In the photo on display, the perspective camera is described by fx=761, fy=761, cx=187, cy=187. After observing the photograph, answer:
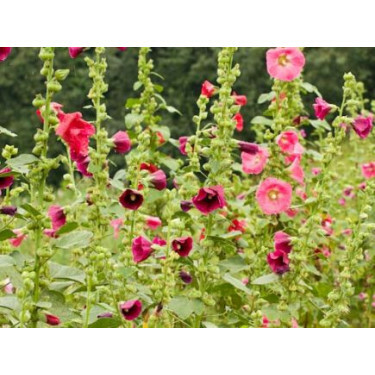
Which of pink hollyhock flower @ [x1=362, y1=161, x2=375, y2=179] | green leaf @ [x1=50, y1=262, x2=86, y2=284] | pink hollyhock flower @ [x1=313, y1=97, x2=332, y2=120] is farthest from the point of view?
pink hollyhock flower @ [x1=362, y1=161, x2=375, y2=179]

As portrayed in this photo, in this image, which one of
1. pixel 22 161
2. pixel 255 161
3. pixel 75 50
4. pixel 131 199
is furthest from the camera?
pixel 255 161

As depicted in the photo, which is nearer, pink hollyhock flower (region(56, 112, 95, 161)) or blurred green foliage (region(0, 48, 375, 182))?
pink hollyhock flower (region(56, 112, 95, 161))

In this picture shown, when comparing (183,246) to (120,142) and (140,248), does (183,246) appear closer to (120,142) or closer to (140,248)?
(140,248)

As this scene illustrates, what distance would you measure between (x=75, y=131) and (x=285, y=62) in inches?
31.9

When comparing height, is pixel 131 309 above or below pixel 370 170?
below

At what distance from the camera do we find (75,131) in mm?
1599

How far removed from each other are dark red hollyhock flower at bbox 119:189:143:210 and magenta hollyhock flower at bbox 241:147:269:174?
51cm

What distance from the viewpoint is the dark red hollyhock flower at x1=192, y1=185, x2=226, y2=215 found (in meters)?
1.70

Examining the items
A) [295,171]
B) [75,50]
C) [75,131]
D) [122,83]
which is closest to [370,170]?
[295,171]

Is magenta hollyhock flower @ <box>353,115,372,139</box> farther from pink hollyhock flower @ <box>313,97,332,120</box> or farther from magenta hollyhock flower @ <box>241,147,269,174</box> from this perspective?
magenta hollyhock flower @ <box>241,147,269,174</box>

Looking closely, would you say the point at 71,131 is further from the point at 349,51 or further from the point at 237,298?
the point at 349,51


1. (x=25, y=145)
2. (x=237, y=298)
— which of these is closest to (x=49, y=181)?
(x=25, y=145)

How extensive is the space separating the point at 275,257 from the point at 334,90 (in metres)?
7.10

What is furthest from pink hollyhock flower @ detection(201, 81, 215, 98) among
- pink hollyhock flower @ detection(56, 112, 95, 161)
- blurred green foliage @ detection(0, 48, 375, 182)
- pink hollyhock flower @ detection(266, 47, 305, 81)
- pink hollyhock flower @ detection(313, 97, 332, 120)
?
blurred green foliage @ detection(0, 48, 375, 182)
